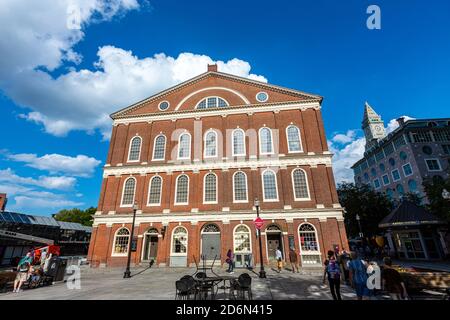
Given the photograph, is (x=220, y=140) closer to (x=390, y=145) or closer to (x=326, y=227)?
(x=326, y=227)

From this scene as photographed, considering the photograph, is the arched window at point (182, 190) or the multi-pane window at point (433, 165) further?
the multi-pane window at point (433, 165)

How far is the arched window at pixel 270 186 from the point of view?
20031 millimetres

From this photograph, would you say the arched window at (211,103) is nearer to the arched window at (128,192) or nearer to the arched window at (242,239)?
the arched window at (128,192)

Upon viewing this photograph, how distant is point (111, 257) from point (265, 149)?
17540 millimetres

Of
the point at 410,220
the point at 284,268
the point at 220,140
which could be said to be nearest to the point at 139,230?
the point at 220,140

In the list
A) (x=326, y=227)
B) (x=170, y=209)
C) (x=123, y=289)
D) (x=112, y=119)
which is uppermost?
(x=112, y=119)

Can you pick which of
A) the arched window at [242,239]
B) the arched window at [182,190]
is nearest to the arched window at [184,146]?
the arched window at [182,190]

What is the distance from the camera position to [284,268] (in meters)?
17.4

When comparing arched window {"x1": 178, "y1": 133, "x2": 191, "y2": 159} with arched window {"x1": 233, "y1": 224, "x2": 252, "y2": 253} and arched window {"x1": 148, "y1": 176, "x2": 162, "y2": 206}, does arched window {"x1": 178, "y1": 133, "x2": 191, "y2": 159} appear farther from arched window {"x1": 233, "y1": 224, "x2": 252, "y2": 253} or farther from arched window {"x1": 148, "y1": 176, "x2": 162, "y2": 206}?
arched window {"x1": 233, "y1": 224, "x2": 252, "y2": 253}

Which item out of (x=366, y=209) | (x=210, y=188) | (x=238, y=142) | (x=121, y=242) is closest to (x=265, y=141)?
(x=238, y=142)

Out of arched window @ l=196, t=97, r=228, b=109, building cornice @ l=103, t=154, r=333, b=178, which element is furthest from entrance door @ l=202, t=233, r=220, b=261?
arched window @ l=196, t=97, r=228, b=109

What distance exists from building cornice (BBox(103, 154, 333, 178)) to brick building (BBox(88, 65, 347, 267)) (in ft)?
0.31

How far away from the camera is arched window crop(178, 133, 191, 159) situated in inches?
901

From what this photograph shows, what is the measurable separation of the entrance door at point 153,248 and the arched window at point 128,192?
3950mm
